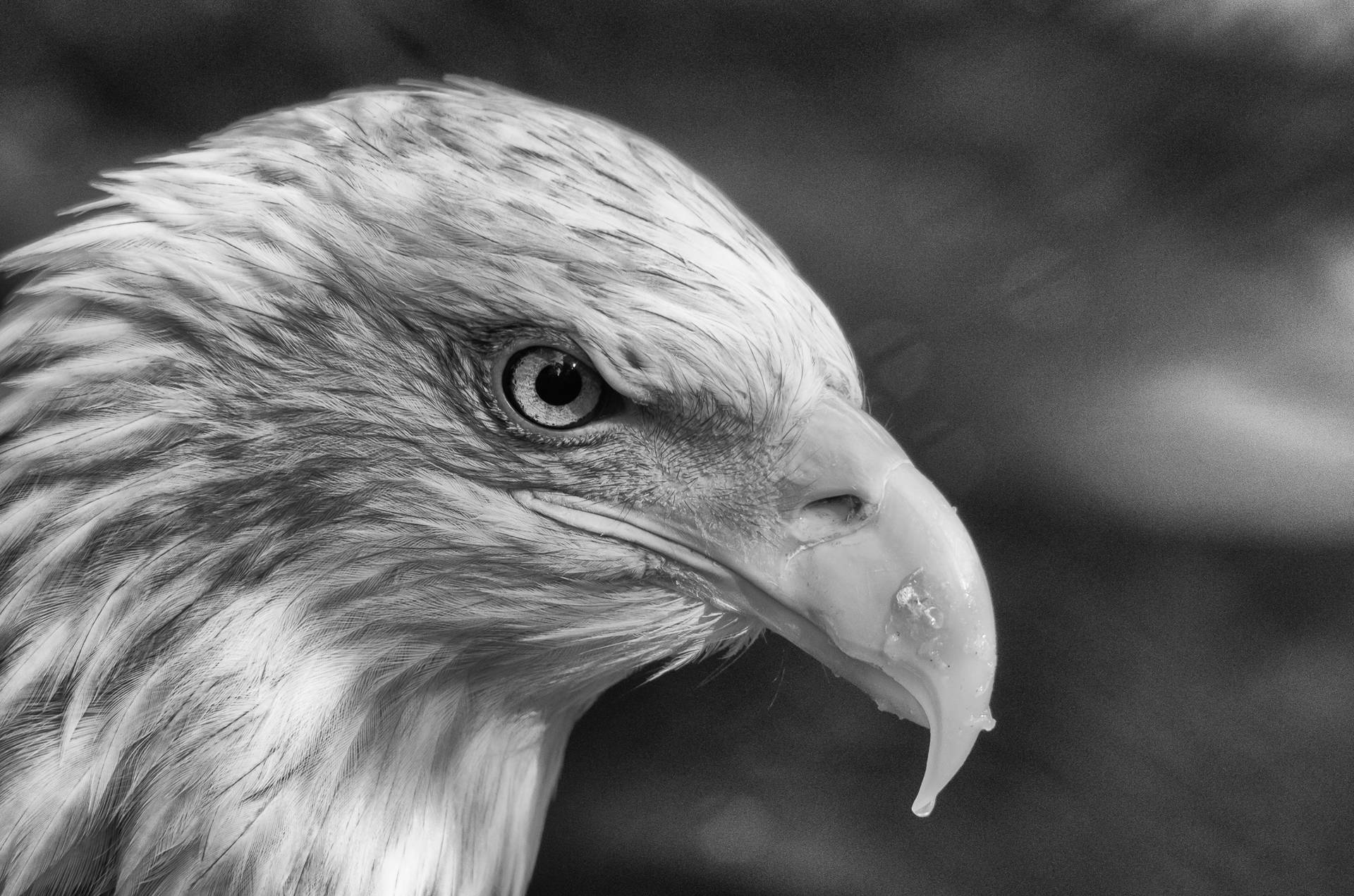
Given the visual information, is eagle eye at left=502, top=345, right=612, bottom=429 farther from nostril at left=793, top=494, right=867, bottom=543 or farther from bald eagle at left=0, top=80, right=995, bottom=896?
nostril at left=793, top=494, right=867, bottom=543

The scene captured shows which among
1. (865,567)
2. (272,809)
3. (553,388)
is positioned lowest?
(272,809)

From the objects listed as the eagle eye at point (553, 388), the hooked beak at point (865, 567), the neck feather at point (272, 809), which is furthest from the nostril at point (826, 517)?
the neck feather at point (272, 809)

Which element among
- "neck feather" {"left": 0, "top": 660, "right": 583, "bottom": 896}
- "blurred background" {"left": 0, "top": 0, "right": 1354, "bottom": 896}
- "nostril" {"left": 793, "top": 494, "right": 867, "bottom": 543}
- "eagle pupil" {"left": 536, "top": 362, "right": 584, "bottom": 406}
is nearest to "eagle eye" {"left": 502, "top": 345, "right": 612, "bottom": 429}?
"eagle pupil" {"left": 536, "top": 362, "right": 584, "bottom": 406}

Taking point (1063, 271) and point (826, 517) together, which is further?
point (1063, 271)

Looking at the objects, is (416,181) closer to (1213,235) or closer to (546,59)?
(546,59)

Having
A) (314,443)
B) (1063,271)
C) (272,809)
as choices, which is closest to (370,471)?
(314,443)

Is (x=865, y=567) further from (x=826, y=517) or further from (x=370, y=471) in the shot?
(x=370, y=471)

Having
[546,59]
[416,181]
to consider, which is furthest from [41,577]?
[546,59]
